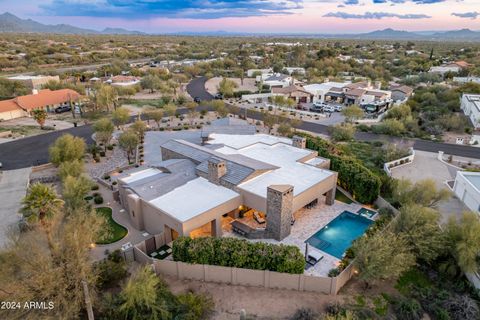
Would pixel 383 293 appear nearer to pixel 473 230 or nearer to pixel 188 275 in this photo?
pixel 473 230

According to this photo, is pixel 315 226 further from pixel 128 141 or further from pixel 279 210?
pixel 128 141

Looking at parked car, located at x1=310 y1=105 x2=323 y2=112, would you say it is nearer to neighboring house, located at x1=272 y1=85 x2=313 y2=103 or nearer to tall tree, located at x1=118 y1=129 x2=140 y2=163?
neighboring house, located at x1=272 y1=85 x2=313 y2=103

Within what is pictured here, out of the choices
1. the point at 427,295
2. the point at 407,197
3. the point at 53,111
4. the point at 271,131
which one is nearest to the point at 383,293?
the point at 427,295

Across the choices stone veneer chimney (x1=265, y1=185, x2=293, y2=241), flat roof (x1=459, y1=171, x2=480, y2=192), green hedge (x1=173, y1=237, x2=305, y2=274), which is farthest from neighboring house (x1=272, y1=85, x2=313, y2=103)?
green hedge (x1=173, y1=237, x2=305, y2=274)

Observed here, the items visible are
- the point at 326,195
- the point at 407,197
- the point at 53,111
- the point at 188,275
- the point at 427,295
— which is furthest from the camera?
the point at 53,111

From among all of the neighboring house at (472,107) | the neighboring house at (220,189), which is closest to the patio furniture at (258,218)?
the neighboring house at (220,189)

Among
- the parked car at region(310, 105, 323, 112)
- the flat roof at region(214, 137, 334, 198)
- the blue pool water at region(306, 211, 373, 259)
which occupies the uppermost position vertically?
the flat roof at region(214, 137, 334, 198)
